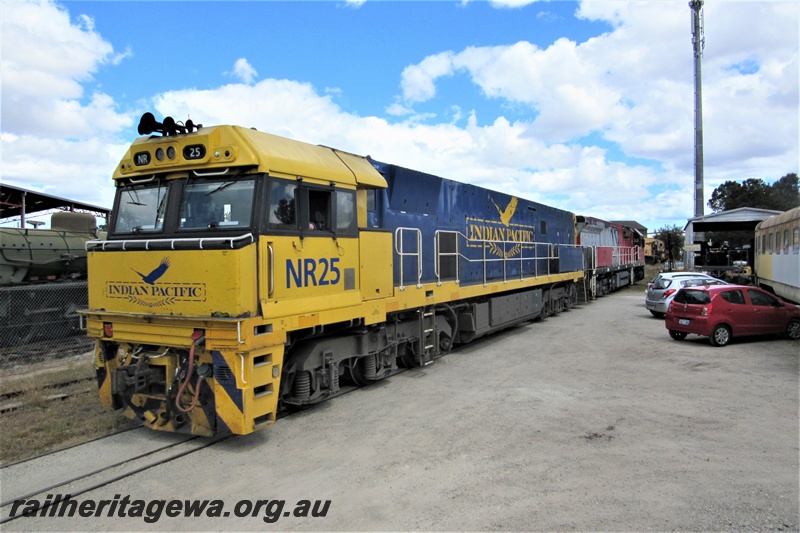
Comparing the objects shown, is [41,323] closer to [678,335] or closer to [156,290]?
[156,290]

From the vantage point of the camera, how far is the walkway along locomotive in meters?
5.49

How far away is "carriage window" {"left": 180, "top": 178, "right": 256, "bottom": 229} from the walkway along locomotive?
1 centimetres

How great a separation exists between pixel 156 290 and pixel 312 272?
1782 millimetres

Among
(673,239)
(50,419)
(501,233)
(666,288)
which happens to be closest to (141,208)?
(50,419)

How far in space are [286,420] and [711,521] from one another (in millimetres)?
4792

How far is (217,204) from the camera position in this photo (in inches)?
231

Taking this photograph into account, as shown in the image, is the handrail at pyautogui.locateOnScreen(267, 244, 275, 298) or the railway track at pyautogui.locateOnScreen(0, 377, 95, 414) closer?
the handrail at pyautogui.locateOnScreen(267, 244, 275, 298)

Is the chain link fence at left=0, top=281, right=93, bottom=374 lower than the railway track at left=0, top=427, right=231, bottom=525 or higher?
higher

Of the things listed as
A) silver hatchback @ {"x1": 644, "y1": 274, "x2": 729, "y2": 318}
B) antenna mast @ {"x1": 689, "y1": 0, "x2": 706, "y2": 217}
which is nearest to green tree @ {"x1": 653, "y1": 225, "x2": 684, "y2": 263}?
antenna mast @ {"x1": 689, "y1": 0, "x2": 706, "y2": 217}

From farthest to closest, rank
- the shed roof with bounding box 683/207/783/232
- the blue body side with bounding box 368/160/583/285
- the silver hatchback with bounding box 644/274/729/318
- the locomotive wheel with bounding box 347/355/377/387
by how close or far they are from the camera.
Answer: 1. the shed roof with bounding box 683/207/783/232
2. the silver hatchback with bounding box 644/274/729/318
3. the blue body side with bounding box 368/160/583/285
4. the locomotive wheel with bounding box 347/355/377/387

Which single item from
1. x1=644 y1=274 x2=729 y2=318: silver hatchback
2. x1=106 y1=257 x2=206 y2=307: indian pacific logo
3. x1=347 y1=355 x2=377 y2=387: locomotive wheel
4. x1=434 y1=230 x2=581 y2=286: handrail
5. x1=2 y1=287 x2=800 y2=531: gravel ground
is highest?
x1=434 y1=230 x2=581 y2=286: handrail

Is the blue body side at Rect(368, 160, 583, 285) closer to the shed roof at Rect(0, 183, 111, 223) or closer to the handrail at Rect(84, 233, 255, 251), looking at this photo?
the handrail at Rect(84, 233, 255, 251)

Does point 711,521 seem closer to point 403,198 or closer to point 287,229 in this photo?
point 287,229

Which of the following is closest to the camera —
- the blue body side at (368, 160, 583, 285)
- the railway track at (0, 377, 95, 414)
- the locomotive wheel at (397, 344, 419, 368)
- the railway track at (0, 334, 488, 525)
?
the railway track at (0, 334, 488, 525)
